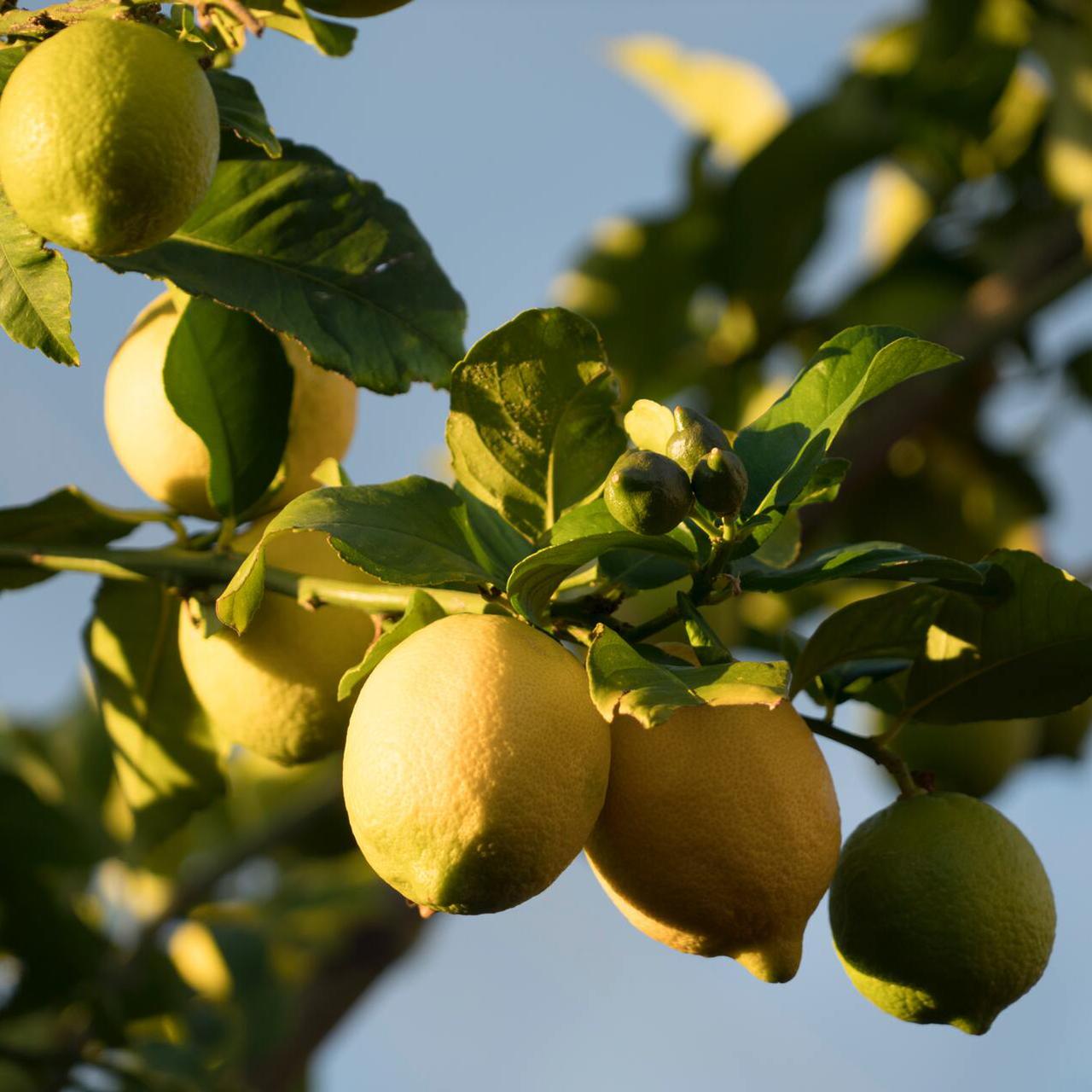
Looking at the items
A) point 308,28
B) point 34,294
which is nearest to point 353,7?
point 308,28

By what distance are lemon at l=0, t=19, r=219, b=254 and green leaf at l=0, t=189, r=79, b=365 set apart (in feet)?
0.16

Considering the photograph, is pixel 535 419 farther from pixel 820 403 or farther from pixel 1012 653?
pixel 1012 653

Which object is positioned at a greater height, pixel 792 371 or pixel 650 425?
pixel 650 425

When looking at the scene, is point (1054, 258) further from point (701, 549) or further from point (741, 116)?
point (701, 549)

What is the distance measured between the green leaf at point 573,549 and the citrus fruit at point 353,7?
13.6 inches

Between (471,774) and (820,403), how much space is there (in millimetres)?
302

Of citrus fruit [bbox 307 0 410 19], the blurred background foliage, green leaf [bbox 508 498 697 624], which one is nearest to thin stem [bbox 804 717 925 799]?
green leaf [bbox 508 498 697 624]

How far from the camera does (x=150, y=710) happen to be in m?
1.06

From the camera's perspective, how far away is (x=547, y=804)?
2.20 ft

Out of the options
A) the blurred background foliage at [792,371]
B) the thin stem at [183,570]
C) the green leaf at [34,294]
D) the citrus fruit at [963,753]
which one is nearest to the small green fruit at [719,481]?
the thin stem at [183,570]

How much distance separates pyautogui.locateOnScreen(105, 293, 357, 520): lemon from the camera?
0.97 meters

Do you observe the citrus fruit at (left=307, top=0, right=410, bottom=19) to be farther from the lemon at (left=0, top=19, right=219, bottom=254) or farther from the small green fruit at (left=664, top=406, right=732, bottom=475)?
the small green fruit at (left=664, top=406, right=732, bottom=475)

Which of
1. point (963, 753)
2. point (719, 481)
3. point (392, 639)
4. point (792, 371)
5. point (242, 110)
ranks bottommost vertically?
point (963, 753)

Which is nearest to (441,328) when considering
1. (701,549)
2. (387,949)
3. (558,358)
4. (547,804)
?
(558,358)
